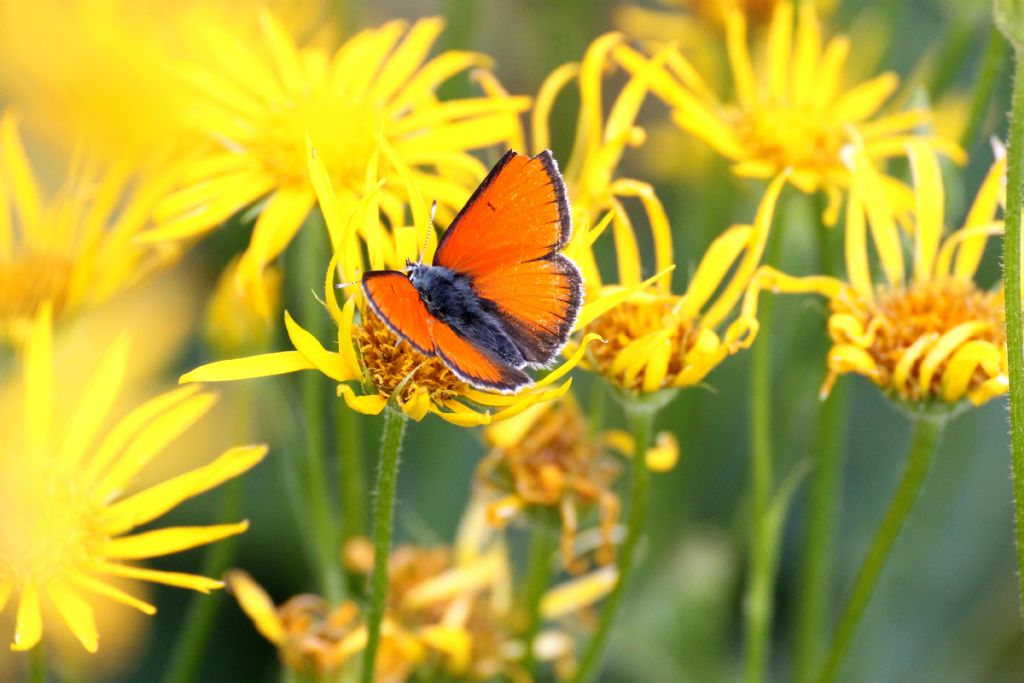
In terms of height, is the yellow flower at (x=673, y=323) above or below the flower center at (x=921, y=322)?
above

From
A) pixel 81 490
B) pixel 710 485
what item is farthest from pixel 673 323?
pixel 710 485

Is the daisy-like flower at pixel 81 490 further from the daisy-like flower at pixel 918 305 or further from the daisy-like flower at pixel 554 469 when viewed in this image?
Answer: the daisy-like flower at pixel 918 305

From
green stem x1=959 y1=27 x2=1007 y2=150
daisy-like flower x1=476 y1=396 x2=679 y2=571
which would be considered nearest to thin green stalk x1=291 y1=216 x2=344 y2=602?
daisy-like flower x1=476 y1=396 x2=679 y2=571

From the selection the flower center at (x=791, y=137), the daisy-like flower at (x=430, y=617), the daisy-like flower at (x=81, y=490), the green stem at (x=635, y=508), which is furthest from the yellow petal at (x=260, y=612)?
the flower center at (x=791, y=137)

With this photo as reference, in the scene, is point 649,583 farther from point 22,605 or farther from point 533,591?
point 22,605

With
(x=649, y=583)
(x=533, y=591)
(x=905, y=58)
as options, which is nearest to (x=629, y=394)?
(x=533, y=591)

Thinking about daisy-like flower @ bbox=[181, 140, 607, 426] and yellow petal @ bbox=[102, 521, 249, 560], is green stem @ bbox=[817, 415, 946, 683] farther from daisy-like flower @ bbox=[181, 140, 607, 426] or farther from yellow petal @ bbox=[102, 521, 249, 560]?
yellow petal @ bbox=[102, 521, 249, 560]
